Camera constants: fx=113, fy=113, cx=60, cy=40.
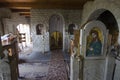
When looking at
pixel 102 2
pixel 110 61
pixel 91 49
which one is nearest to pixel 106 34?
pixel 91 49

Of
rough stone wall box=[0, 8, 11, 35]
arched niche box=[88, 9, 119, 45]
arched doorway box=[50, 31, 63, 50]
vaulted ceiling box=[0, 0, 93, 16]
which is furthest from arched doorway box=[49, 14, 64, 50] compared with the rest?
rough stone wall box=[0, 8, 11, 35]

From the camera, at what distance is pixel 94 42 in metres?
3.56

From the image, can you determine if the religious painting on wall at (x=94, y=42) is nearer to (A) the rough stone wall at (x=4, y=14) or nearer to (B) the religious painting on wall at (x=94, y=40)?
(B) the religious painting on wall at (x=94, y=40)

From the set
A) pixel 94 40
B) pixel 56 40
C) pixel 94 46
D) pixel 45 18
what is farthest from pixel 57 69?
pixel 45 18

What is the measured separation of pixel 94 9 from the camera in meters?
6.35

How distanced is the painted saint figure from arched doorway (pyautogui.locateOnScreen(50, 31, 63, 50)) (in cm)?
606

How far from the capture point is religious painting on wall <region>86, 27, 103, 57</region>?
3.51m

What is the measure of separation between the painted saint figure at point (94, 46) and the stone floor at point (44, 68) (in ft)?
7.07

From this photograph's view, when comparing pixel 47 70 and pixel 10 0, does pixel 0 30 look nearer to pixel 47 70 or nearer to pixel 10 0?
pixel 10 0

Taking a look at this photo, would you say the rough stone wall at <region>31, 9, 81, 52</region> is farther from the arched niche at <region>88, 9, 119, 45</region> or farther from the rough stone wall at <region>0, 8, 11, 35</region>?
the rough stone wall at <region>0, 8, 11, 35</region>

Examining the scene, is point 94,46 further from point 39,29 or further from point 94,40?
point 39,29

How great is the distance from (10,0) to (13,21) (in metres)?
3.73

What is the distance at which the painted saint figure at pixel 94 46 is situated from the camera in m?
3.52

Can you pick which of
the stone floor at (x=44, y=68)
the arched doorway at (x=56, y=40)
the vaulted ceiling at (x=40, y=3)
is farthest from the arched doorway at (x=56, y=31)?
the stone floor at (x=44, y=68)
